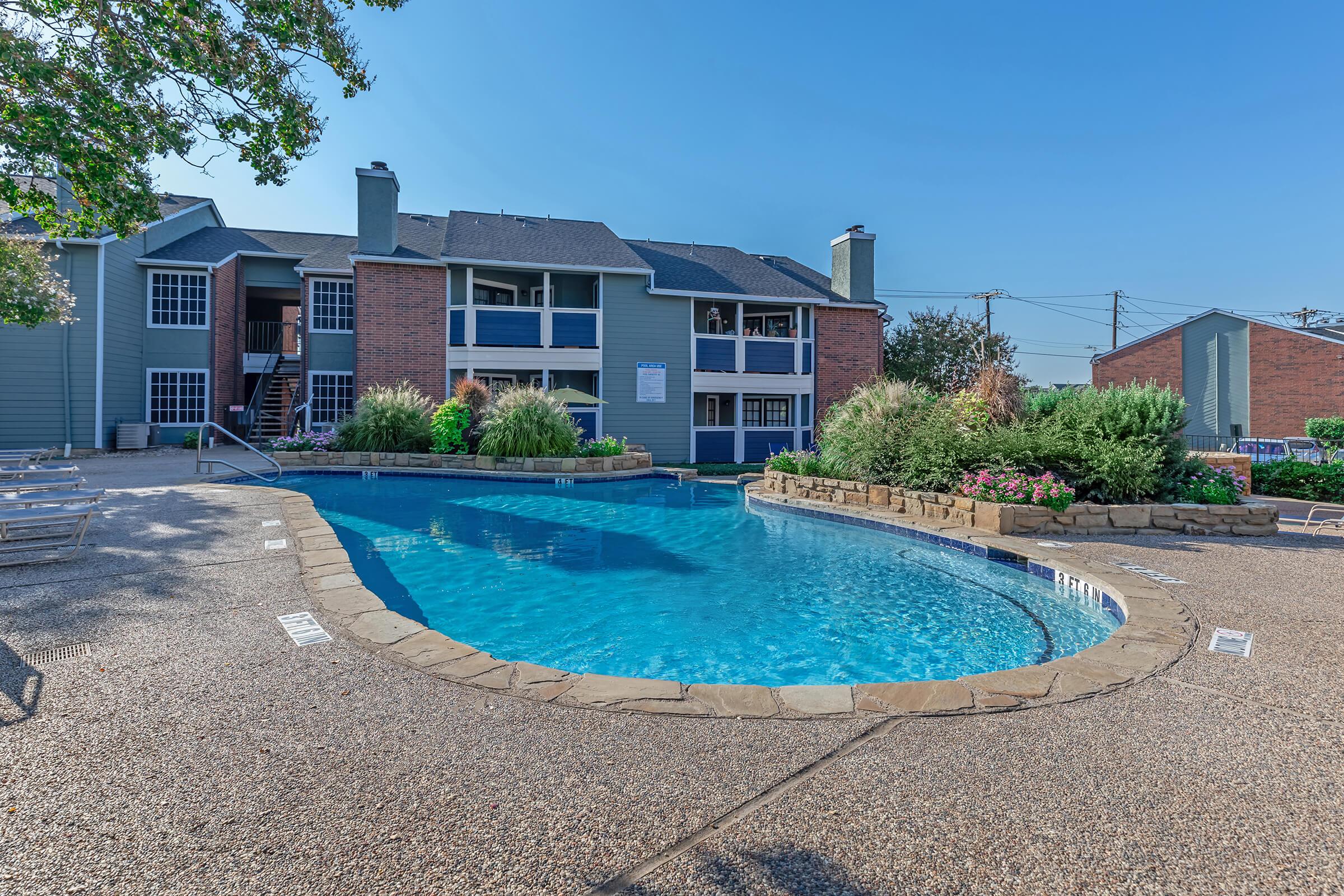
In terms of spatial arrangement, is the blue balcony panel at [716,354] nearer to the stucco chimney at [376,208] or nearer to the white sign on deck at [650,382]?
the white sign on deck at [650,382]

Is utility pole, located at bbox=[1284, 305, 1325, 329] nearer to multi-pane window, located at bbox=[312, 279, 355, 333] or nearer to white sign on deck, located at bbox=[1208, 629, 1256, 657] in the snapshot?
white sign on deck, located at bbox=[1208, 629, 1256, 657]

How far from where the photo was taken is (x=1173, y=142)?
15.8 meters

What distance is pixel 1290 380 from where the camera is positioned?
2691 cm

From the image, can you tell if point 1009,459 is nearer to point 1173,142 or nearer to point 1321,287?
point 1173,142

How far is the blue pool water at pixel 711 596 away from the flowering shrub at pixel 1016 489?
112cm

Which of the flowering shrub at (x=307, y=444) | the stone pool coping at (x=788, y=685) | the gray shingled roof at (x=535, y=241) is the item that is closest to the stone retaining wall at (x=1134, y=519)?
the stone pool coping at (x=788, y=685)

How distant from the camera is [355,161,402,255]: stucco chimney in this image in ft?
51.0

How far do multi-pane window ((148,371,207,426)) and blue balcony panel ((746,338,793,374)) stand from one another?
633 inches

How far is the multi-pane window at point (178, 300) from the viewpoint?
17391 millimetres

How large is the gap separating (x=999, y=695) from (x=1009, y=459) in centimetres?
586

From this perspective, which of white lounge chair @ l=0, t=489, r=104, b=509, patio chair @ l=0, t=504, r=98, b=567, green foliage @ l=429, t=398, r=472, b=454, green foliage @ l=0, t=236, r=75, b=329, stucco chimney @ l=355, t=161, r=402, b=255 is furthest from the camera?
stucco chimney @ l=355, t=161, r=402, b=255

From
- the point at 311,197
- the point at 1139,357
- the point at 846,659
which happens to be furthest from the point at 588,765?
the point at 1139,357

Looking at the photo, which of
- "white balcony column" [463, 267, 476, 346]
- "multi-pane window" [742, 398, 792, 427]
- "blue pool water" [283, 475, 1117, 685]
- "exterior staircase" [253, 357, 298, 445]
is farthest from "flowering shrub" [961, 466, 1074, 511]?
"exterior staircase" [253, 357, 298, 445]

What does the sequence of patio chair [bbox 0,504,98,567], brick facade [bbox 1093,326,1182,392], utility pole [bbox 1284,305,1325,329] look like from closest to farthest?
patio chair [bbox 0,504,98,567] < brick facade [bbox 1093,326,1182,392] < utility pole [bbox 1284,305,1325,329]
